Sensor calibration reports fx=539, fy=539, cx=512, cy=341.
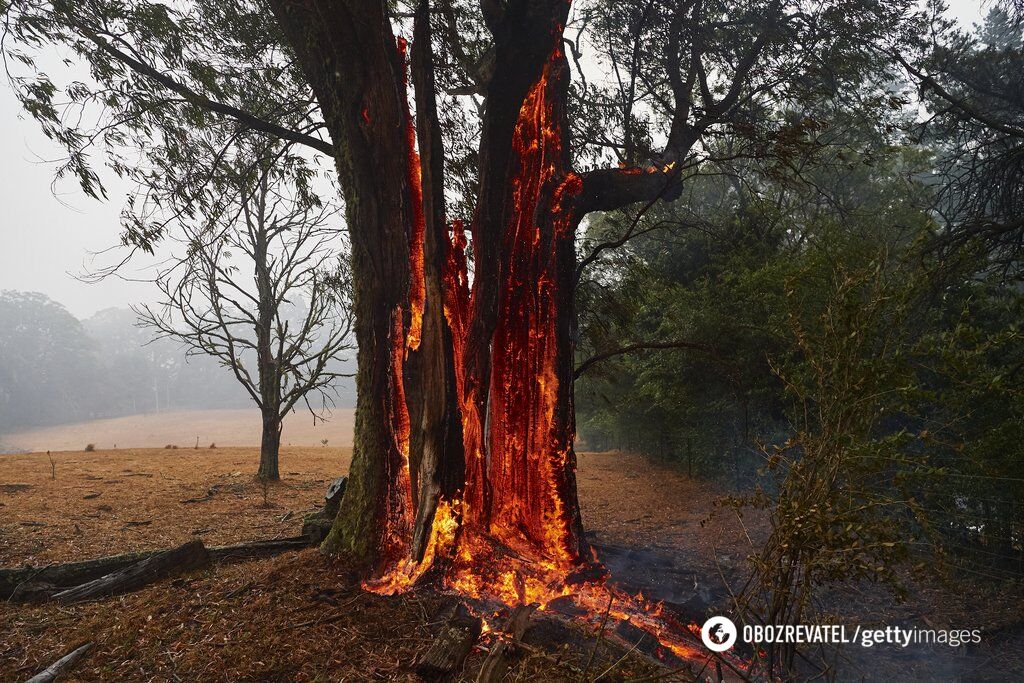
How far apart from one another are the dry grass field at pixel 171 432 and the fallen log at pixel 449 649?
99.8ft

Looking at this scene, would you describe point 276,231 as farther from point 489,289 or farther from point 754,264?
point 754,264

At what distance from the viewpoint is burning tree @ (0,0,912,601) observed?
4969 mm

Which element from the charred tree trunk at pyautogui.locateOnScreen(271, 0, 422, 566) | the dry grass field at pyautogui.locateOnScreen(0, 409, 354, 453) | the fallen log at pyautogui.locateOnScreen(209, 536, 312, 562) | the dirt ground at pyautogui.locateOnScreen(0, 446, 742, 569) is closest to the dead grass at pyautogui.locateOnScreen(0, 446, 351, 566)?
the dirt ground at pyautogui.locateOnScreen(0, 446, 742, 569)

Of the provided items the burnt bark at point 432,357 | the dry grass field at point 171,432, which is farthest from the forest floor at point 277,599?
the dry grass field at point 171,432

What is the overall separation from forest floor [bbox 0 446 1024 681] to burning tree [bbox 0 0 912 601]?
0.71 meters

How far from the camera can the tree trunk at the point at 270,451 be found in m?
11.5

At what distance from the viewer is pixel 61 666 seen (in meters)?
3.62

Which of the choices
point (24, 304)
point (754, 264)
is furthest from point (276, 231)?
point (24, 304)

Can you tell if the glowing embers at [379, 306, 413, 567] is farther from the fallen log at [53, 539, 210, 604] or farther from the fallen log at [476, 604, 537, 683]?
the fallen log at [53, 539, 210, 604]

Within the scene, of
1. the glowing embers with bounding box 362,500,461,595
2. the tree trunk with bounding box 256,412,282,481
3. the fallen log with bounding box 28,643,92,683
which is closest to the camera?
the fallen log with bounding box 28,643,92,683

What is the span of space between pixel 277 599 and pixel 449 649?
1.72 m

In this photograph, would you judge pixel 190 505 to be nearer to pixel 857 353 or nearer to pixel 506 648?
pixel 506 648

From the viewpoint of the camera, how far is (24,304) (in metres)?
43.3

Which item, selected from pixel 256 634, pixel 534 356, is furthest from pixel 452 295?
pixel 256 634
